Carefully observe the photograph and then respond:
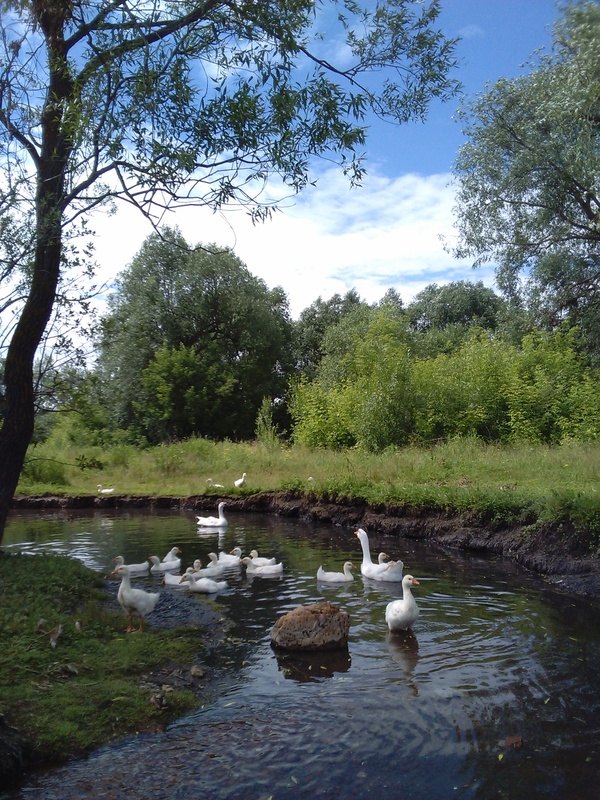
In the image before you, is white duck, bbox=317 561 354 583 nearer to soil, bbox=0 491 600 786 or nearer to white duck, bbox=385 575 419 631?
soil, bbox=0 491 600 786

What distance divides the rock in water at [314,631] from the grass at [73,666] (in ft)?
3.73

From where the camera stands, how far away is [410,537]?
18469 mm

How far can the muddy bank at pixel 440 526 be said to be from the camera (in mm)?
13078

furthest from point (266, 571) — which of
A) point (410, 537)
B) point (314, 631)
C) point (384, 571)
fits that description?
point (410, 537)

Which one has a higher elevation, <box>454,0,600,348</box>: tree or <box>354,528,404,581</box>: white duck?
<box>454,0,600,348</box>: tree

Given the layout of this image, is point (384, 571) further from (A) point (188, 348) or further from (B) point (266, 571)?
(A) point (188, 348)

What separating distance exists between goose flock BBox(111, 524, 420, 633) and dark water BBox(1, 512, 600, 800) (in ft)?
1.40

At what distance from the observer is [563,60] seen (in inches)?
743

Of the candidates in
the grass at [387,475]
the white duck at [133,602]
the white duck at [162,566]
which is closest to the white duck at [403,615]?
the white duck at [133,602]

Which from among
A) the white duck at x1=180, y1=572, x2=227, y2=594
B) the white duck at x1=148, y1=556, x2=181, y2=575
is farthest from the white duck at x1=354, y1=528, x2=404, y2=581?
the white duck at x1=148, y1=556, x2=181, y2=575

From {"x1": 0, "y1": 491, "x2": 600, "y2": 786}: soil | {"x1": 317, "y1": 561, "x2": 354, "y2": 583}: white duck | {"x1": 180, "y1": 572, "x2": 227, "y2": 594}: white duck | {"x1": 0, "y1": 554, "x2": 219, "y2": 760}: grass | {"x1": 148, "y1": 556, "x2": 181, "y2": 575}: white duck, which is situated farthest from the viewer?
{"x1": 148, "y1": 556, "x2": 181, "y2": 575}: white duck

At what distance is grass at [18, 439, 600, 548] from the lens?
15563 mm

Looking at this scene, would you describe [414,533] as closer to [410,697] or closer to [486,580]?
[486,580]

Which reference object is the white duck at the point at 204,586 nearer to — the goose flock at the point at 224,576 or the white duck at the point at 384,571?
the goose flock at the point at 224,576
